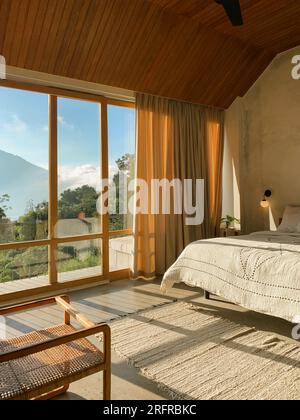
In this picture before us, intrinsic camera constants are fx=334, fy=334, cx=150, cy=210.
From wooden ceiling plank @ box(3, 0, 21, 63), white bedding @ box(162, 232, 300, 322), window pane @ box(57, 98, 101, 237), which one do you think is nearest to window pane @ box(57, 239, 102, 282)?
window pane @ box(57, 98, 101, 237)

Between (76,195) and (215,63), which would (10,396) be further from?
(215,63)

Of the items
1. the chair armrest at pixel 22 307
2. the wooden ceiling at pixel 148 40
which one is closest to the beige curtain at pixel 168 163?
the wooden ceiling at pixel 148 40

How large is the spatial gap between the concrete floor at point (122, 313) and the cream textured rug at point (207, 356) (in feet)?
0.37

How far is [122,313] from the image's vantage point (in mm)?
3156

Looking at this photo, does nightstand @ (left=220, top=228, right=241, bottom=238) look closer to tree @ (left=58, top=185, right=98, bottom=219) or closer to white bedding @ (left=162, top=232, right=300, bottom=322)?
white bedding @ (left=162, top=232, right=300, bottom=322)

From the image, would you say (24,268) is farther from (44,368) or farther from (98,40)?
(98,40)

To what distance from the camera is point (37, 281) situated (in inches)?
147

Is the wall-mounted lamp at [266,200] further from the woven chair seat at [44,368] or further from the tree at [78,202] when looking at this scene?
the woven chair seat at [44,368]

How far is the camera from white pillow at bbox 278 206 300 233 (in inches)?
161

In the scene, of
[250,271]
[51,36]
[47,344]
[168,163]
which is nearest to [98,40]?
[51,36]

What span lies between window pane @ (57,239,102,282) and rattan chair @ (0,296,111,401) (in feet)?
6.67

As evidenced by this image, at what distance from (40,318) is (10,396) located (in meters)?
1.72

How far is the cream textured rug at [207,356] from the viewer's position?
191 cm

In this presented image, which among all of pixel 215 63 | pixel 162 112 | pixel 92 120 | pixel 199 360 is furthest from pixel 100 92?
pixel 199 360
